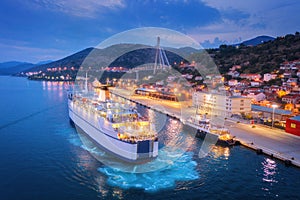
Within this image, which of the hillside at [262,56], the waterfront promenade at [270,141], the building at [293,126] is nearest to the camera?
the waterfront promenade at [270,141]

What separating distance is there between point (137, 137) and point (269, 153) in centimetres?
704

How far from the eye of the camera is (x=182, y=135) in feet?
55.1

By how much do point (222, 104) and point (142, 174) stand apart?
15.7 m

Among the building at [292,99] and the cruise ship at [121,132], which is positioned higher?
the building at [292,99]

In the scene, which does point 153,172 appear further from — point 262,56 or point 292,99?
point 262,56

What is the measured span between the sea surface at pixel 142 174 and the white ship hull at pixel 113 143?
20.3 inches

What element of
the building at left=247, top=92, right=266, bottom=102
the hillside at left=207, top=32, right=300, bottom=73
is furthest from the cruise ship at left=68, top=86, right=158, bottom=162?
the hillside at left=207, top=32, right=300, bottom=73

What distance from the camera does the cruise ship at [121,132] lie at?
10.8 metres

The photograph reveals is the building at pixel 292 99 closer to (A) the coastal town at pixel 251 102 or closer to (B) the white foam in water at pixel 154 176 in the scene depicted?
(A) the coastal town at pixel 251 102

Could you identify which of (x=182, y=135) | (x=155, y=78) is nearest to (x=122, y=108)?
(x=182, y=135)

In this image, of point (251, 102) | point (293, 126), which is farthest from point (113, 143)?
point (251, 102)

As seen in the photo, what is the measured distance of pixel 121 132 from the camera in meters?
11.5

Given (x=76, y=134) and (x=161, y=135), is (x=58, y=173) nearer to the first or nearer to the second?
(x=76, y=134)

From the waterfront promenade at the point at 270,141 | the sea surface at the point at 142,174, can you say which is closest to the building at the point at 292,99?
the waterfront promenade at the point at 270,141
